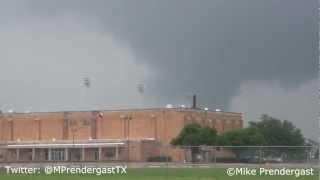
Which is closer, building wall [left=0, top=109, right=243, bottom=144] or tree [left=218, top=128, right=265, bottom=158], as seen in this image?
tree [left=218, top=128, right=265, bottom=158]

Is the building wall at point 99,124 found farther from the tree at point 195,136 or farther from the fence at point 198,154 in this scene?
the fence at point 198,154

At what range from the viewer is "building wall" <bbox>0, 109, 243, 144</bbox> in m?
134

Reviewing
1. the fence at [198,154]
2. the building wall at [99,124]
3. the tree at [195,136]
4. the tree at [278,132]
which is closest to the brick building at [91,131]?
the building wall at [99,124]

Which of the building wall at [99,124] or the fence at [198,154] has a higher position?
the building wall at [99,124]

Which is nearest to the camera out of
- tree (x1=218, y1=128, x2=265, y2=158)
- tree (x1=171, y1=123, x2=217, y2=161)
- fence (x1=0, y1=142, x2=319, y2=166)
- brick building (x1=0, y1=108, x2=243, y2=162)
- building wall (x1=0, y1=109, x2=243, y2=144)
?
fence (x1=0, y1=142, x2=319, y2=166)

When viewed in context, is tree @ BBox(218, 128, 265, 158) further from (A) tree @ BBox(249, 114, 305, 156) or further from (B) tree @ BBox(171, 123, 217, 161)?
(A) tree @ BBox(249, 114, 305, 156)

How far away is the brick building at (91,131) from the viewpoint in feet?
409

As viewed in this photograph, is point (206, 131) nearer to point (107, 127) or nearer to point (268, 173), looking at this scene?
point (107, 127)

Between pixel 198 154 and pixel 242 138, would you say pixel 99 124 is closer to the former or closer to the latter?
pixel 242 138

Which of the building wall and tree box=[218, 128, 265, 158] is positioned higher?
the building wall

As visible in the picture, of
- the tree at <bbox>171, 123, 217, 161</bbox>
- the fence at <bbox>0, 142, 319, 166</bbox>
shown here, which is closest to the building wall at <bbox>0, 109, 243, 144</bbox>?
the tree at <bbox>171, 123, 217, 161</bbox>

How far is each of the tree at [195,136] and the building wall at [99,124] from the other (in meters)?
3.23

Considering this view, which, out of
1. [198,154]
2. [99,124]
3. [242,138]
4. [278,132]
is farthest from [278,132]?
[198,154]

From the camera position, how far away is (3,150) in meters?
126
